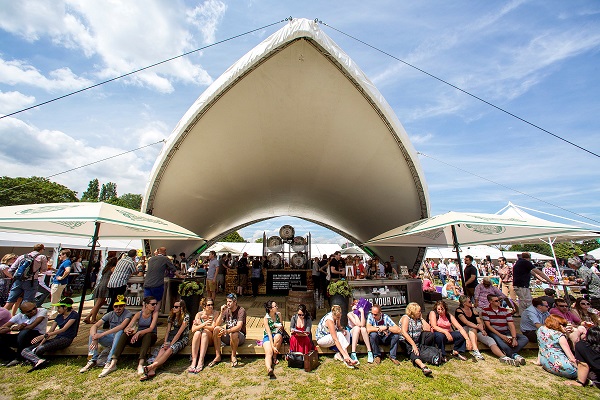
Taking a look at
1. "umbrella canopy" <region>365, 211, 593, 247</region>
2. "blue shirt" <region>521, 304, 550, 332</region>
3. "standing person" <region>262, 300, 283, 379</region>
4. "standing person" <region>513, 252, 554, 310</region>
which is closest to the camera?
"standing person" <region>262, 300, 283, 379</region>

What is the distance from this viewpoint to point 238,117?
28.8 ft

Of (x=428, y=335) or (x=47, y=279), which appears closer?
(x=428, y=335)

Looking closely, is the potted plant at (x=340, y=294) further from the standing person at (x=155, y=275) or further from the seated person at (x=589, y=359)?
the seated person at (x=589, y=359)

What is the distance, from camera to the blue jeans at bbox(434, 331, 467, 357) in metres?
4.64

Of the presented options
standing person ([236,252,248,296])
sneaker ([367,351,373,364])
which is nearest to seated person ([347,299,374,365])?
sneaker ([367,351,373,364])

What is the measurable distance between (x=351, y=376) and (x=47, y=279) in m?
11.8

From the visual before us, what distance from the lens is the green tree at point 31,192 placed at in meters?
37.2

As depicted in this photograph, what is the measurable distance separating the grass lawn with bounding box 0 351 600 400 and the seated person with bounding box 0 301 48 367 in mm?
315

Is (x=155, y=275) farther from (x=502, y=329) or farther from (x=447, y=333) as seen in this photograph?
(x=502, y=329)

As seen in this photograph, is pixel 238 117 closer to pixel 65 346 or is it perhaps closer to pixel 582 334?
pixel 65 346

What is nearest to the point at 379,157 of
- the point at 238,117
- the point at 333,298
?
the point at 238,117

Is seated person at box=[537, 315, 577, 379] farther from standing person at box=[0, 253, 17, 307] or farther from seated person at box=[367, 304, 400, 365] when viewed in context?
standing person at box=[0, 253, 17, 307]

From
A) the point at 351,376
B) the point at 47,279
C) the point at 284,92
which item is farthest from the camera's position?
the point at 47,279

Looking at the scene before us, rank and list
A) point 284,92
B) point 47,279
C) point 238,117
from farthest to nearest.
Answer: point 47,279, point 238,117, point 284,92
